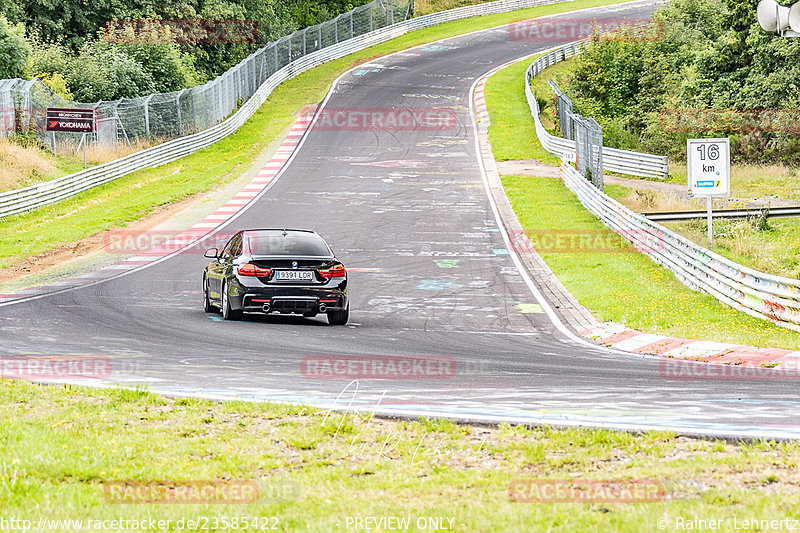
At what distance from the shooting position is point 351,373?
400 inches

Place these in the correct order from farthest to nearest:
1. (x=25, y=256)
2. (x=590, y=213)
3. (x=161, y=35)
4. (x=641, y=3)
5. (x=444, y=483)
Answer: (x=641, y=3), (x=161, y=35), (x=590, y=213), (x=25, y=256), (x=444, y=483)

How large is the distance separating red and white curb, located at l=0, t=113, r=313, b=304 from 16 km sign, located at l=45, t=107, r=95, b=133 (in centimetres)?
602

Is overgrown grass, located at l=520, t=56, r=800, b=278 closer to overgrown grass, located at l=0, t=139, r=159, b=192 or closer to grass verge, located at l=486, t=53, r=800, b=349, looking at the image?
grass verge, located at l=486, t=53, r=800, b=349

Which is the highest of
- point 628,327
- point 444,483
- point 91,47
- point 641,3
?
point 641,3

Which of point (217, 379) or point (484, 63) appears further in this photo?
point (484, 63)

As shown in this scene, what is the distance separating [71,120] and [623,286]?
2304cm

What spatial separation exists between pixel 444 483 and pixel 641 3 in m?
85.1

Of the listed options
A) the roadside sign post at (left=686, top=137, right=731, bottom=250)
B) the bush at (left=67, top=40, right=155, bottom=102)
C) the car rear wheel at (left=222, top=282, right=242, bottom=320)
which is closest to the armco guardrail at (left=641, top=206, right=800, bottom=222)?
the roadside sign post at (left=686, top=137, right=731, bottom=250)

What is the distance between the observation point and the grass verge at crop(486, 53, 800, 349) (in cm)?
1460

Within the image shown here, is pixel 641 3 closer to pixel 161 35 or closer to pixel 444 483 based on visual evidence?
pixel 161 35

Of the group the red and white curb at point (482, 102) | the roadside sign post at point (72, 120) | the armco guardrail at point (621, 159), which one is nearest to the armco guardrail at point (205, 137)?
the roadside sign post at point (72, 120)

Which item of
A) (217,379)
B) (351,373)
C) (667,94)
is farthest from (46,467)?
(667,94)

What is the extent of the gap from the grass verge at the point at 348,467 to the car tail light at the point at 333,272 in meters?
5.97

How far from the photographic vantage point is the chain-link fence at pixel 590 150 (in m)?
30.5
